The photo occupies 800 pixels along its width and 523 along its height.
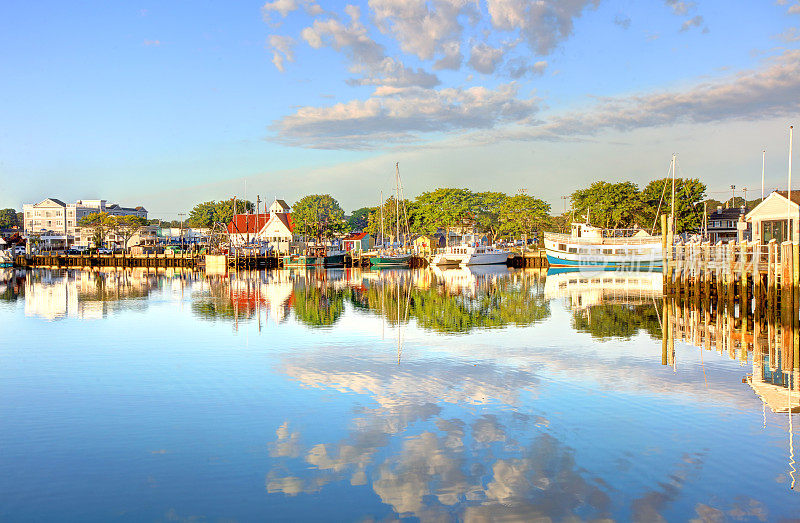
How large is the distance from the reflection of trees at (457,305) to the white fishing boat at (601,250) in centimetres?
3531

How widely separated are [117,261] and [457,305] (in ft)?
348

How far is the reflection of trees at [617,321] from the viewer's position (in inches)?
Answer: 1129

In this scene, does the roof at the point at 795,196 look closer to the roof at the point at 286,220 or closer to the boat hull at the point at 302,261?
the boat hull at the point at 302,261

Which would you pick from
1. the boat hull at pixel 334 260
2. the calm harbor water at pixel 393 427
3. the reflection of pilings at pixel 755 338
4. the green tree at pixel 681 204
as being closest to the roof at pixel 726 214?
the green tree at pixel 681 204

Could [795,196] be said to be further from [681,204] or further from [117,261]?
[117,261]

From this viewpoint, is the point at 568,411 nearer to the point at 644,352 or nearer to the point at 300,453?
the point at 300,453

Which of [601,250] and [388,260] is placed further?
[388,260]

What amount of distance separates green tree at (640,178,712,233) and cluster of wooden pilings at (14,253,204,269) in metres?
77.4

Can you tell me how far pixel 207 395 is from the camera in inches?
699

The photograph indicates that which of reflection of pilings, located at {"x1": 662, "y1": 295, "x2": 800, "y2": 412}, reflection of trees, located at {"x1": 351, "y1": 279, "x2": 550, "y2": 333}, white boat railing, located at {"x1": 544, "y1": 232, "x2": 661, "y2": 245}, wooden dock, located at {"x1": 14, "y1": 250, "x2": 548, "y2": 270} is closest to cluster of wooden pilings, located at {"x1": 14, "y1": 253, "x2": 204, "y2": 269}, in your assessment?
wooden dock, located at {"x1": 14, "y1": 250, "x2": 548, "y2": 270}

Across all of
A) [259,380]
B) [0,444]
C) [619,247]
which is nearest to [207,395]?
[259,380]

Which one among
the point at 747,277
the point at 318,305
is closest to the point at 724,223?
the point at 747,277

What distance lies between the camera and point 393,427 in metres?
14.4

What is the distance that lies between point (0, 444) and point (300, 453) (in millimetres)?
6071
